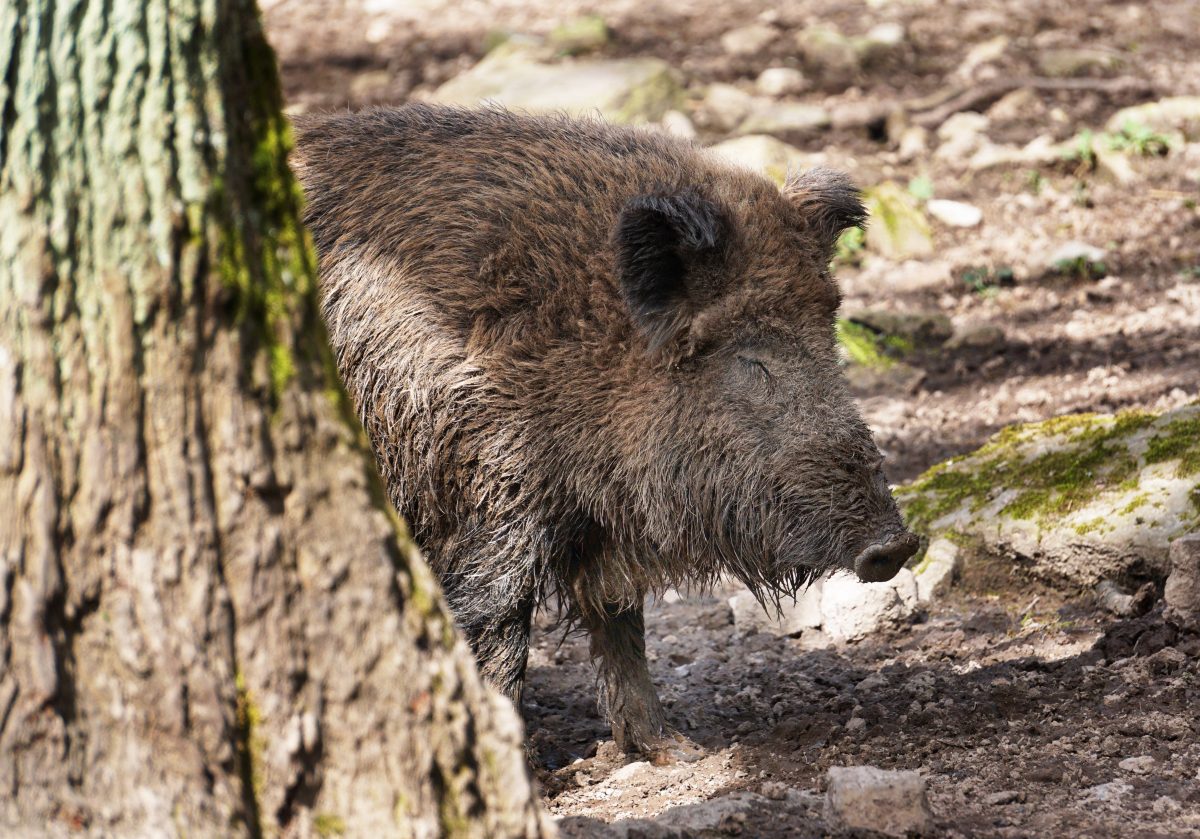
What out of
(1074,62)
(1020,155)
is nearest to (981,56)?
(1074,62)

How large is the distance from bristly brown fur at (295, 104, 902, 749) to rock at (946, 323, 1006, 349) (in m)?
4.40

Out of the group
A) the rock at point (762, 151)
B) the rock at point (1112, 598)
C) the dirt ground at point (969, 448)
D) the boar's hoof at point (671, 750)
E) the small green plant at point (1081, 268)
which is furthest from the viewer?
the rock at point (762, 151)

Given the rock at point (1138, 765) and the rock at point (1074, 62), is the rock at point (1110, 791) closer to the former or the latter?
the rock at point (1138, 765)

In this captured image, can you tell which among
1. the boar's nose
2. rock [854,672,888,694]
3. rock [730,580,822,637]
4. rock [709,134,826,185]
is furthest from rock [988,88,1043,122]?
the boar's nose

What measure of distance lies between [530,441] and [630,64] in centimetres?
947

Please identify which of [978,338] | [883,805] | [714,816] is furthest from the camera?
[978,338]

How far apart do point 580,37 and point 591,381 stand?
1120 centimetres

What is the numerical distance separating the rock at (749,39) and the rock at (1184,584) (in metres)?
10.7

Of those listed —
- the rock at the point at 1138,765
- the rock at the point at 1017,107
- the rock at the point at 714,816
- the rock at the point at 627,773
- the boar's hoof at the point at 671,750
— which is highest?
the rock at the point at 714,816

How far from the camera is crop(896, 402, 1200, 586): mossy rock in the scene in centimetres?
511

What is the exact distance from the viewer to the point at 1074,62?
13117mm

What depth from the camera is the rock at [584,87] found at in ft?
39.8

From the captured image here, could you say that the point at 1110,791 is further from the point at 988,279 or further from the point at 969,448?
the point at 988,279

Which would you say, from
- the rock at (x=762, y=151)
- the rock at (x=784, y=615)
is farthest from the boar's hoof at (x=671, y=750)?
the rock at (x=762, y=151)
